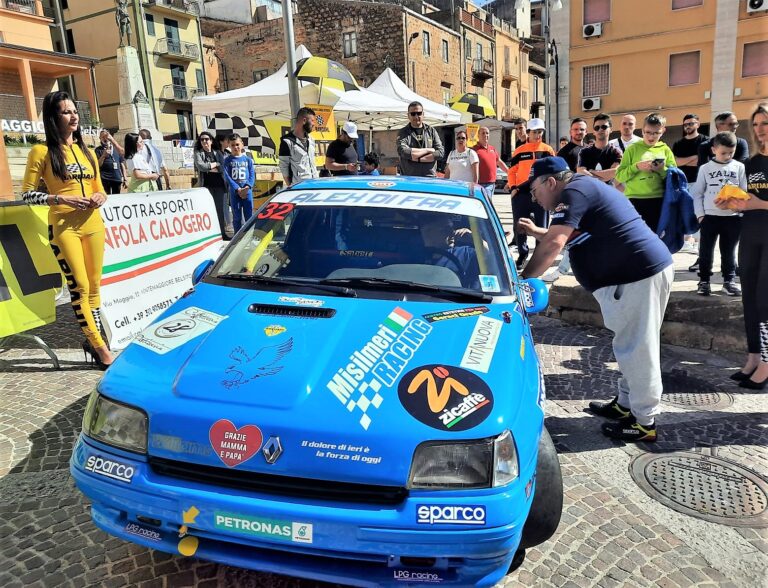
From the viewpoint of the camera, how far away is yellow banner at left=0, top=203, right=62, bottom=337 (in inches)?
167

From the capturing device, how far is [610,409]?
11.5 feet

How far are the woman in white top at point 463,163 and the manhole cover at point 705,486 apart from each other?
5.49 meters

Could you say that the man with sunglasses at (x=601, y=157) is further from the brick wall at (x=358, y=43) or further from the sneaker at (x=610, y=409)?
the brick wall at (x=358, y=43)

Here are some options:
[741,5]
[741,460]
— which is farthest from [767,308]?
[741,5]

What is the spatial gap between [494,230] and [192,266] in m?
3.91

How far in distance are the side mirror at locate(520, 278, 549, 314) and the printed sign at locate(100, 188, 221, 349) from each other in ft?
11.6

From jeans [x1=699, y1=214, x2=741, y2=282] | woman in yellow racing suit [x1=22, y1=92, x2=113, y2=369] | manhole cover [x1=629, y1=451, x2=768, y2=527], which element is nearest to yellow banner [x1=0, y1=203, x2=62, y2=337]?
woman in yellow racing suit [x1=22, y1=92, x2=113, y2=369]

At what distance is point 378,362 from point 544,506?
2.95ft

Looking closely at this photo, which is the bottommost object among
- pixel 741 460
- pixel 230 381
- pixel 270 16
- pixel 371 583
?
pixel 741 460

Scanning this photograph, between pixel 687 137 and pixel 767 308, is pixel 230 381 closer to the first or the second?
pixel 767 308

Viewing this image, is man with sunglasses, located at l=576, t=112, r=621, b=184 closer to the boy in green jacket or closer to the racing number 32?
the boy in green jacket

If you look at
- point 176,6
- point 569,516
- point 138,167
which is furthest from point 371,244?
point 176,6

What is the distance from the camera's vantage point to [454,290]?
2.61m

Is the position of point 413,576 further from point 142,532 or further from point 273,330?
point 273,330
